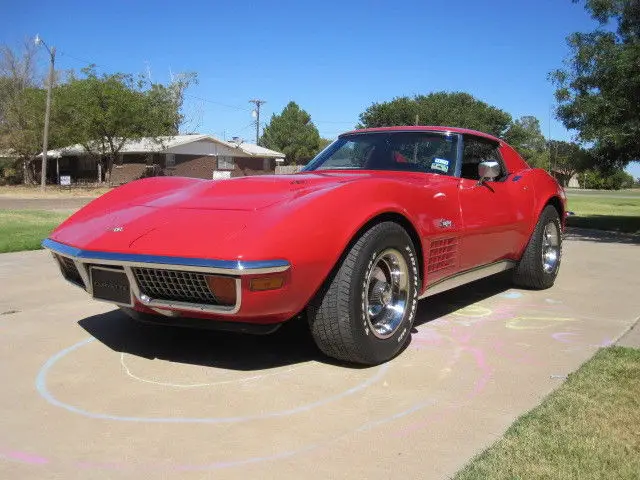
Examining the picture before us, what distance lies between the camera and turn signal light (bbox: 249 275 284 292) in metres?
2.76

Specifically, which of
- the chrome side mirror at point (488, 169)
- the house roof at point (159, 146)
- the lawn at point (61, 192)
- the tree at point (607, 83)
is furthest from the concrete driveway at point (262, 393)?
the house roof at point (159, 146)

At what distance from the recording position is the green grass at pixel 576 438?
2.13 meters

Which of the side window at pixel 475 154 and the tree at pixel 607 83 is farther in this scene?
the tree at pixel 607 83

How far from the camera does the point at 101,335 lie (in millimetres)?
3912

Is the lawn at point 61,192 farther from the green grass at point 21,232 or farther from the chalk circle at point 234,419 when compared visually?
the chalk circle at point 234,419

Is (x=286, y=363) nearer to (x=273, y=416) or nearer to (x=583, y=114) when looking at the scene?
(x=273, y=416)

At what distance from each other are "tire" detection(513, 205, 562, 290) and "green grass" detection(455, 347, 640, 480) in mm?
2277

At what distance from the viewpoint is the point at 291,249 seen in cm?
283

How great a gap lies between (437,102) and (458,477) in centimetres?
5772

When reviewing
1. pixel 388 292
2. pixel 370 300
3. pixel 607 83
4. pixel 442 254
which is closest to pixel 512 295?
pixel 442 254

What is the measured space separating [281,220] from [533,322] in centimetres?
239

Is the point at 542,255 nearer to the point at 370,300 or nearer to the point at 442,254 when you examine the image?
the point at 442,254

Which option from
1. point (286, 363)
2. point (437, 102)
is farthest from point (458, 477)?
point (437, 102)

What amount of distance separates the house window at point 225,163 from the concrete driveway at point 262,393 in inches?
1679
